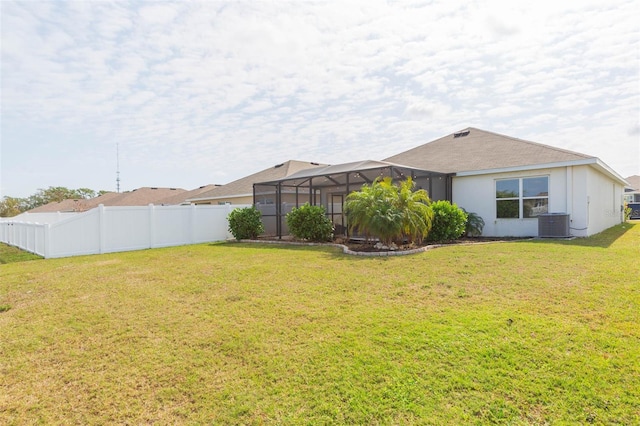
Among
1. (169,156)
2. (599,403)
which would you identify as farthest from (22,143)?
(599,403)

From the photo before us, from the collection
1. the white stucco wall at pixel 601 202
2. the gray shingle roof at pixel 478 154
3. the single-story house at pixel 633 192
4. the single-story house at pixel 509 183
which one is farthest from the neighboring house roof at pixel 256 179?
the single-story house at pixel 633 192

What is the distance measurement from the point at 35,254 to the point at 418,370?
13.4m

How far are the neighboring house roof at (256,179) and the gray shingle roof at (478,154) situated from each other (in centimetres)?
673

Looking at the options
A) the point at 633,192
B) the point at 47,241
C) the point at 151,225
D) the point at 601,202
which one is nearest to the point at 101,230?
the point at 47,241

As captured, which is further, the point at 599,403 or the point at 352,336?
the point at 352,336

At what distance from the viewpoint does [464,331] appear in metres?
3.47

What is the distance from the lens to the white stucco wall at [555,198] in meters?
10.8

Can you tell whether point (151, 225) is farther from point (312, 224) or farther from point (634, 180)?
point (634, 180)

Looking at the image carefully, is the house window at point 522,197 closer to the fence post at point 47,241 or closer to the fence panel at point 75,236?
the fence panel at point 75,236

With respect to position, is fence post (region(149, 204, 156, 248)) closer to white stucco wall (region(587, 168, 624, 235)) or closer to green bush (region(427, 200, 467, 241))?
green bush (region(427, 200, 467, 241))

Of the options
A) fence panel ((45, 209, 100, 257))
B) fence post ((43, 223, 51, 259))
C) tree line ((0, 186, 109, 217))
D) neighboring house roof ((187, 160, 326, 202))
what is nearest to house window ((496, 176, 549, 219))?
neighboring house roof ((187, 160, 326, 202))

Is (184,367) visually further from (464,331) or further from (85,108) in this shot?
(85,108)

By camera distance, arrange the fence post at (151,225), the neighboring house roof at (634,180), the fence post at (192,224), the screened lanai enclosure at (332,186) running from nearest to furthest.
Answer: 1. the screened lanai enclosure at (332,186)
2. the fence post at (151,225)
3. the fence post at (192,224)
4. the neighboring house roof at (634,180)

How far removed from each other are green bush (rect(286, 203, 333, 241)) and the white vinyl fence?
452cm
